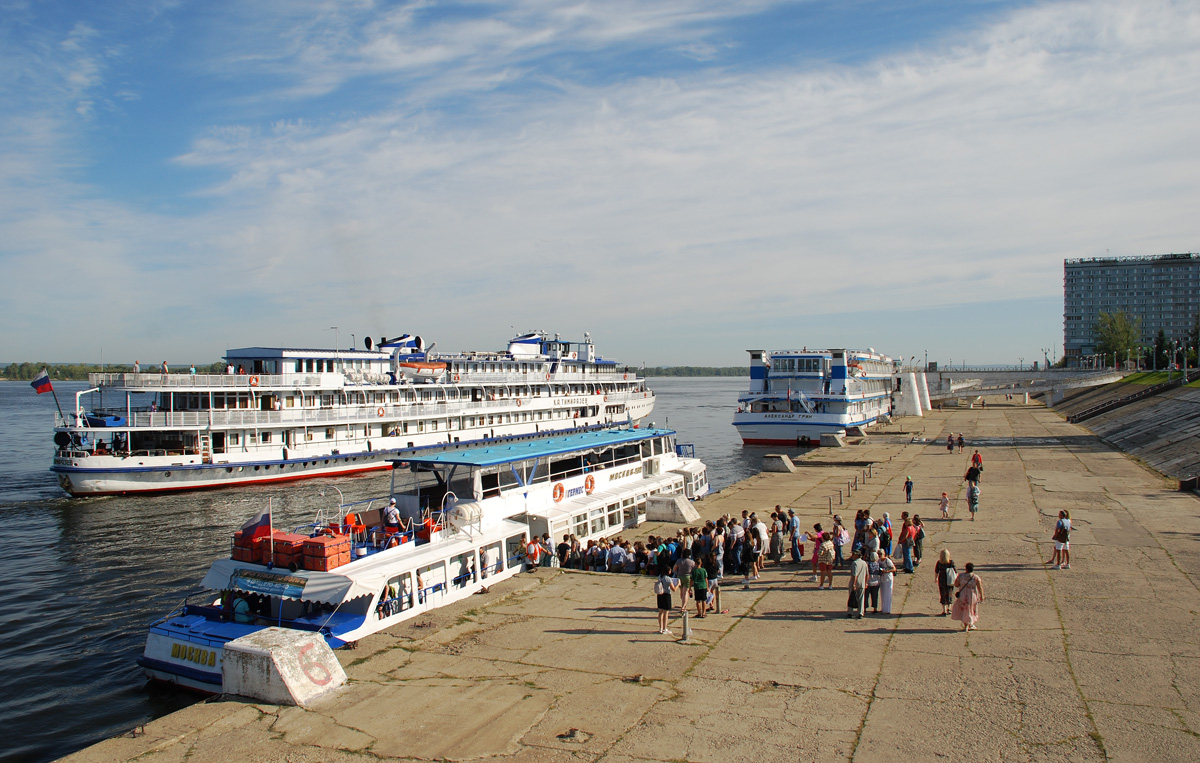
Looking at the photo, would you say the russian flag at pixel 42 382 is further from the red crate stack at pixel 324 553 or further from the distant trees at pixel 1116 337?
the distant trees at pixel 1116 337

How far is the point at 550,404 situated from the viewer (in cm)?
6731

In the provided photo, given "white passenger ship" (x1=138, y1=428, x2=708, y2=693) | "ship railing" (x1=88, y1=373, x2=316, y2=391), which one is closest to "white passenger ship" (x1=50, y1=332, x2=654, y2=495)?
"ship railing" (x1=88, y1=373, x2=316, y2=391)

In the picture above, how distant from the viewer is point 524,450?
2314cm

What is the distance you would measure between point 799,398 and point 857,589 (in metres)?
51.8

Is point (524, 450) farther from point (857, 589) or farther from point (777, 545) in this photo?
point (857, 589)

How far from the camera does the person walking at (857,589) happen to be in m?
14.7

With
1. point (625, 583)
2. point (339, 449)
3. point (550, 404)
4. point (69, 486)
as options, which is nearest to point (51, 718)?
point (625, 583)

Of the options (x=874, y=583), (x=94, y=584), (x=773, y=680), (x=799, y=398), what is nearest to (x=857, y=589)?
(x=874, y=583)

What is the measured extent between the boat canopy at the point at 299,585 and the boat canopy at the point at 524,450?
472cm

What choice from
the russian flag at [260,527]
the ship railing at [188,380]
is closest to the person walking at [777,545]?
the russian flag at [260,527]

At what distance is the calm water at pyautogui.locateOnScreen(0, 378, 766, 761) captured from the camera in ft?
50.4

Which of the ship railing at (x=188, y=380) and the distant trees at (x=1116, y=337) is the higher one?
the distant trees at (x=1116, y=337)

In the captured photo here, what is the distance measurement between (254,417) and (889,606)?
3966cm

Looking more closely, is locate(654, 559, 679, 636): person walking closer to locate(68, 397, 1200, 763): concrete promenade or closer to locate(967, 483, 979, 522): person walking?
locate(68, 397, 1200, 763): concrete promenade
